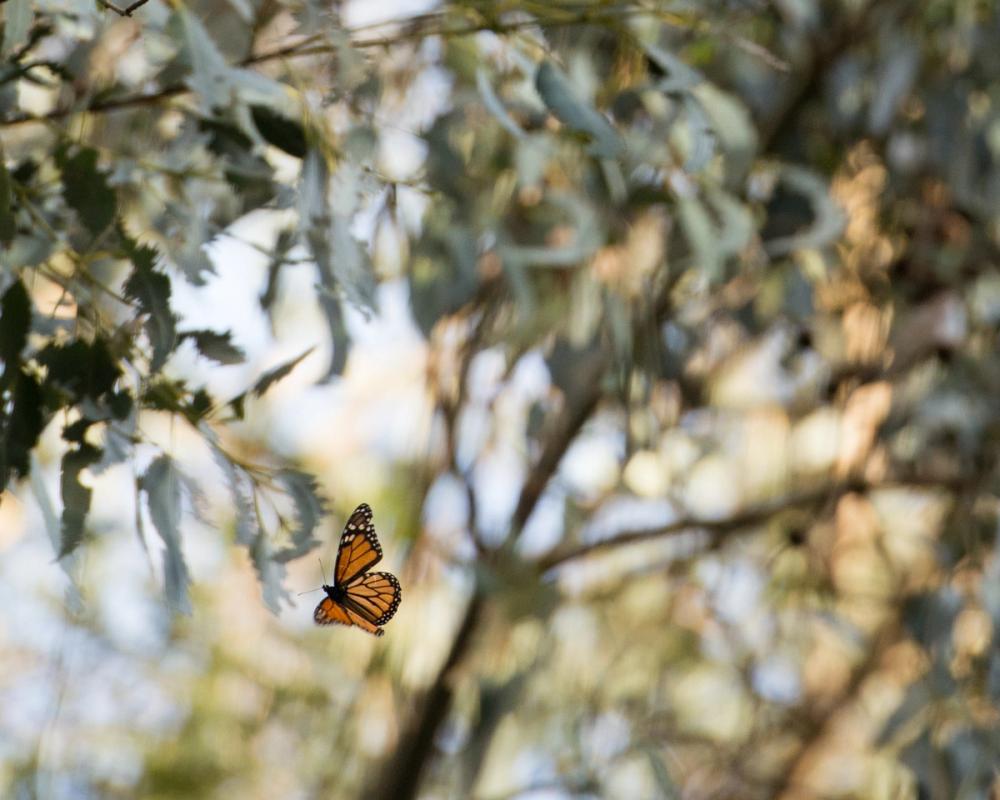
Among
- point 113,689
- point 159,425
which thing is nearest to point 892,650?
point 159,425

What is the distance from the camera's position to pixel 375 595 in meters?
0.65

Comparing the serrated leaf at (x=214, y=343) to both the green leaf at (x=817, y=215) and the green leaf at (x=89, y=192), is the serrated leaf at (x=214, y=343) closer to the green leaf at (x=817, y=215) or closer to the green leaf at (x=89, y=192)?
the green leaf at (x=89, y=192)

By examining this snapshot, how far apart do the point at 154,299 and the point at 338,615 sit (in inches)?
8.5

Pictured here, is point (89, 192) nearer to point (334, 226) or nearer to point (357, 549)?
point (334, 226)

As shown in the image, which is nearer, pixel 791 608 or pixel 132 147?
pixel 132 147

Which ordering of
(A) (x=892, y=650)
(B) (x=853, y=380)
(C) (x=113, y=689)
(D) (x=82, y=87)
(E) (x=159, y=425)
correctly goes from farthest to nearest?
(C) (x=113, y=689) → (A) (x=892, y=650) → (E) (x=159, y=425) → (B) (x=853, y=380) → (D) (x=82, y=87)

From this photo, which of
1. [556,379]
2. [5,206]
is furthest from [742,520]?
[5,206]

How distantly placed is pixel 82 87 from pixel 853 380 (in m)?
1.10

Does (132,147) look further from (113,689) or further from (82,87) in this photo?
(113,689)

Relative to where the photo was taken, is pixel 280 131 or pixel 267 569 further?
pixel 280 131

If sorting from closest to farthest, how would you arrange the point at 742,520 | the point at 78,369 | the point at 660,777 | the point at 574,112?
1. the point at 78,369
2. the point at 574,112
3. the point at 660,777
4. the point at 742,520

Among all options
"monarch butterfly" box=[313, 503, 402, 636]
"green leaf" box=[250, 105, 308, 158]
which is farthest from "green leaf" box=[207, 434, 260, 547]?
"green leaf" box=[250, 105, 308, 158]

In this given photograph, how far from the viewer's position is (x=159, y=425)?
6.68 feet

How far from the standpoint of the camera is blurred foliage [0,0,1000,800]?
844mm
